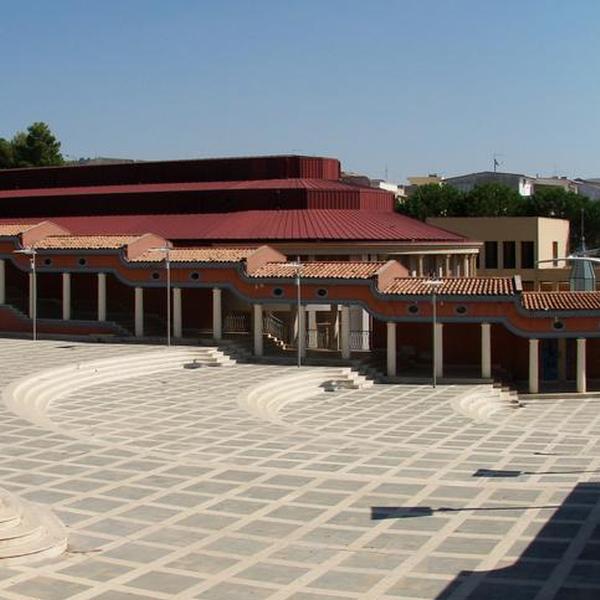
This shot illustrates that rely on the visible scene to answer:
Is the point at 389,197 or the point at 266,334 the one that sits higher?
the point at 389,197

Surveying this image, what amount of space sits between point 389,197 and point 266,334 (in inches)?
643

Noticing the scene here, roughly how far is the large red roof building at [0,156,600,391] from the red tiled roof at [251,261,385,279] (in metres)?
0.08

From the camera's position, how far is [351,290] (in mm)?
35844

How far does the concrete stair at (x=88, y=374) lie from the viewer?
26094 millimetres

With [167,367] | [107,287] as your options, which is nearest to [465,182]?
[107,287]

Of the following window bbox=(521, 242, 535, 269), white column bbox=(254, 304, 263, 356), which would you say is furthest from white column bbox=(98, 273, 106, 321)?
window bbox=(521, 242, 535, 269)

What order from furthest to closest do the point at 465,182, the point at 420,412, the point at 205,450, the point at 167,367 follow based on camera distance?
the point at 465,182, the point at 167,367, the point at 420,412, the point at 205,450

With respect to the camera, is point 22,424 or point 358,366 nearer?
point 22,424

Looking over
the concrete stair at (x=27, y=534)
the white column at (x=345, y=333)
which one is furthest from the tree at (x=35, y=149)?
the concrete stair at (x=27, y=534)

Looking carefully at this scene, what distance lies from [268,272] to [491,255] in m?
30.9

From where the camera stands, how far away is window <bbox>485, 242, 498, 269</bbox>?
214 ft

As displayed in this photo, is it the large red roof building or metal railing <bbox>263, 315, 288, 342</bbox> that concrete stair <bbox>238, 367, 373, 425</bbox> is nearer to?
the large red roof building

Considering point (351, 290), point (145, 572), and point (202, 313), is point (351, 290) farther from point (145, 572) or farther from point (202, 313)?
point (145, 572)

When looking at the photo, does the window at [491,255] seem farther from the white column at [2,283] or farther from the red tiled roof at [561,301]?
the white column at [2,283]
